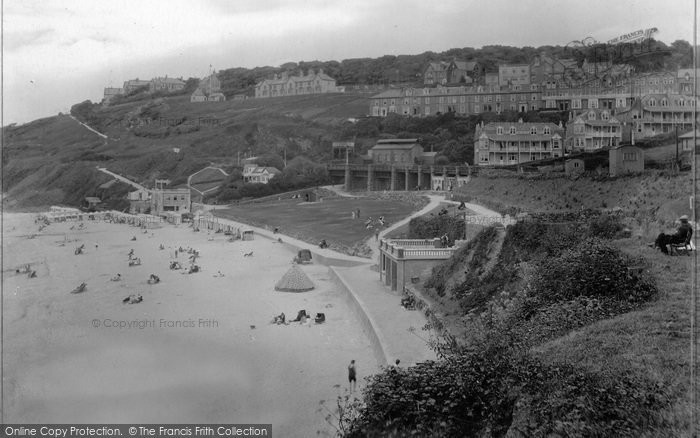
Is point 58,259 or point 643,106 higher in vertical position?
point 643,106

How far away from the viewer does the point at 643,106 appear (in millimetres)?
31531

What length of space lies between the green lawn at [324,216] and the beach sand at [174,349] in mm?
7351

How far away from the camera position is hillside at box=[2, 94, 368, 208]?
71.6 meters

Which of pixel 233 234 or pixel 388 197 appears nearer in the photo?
pixel 233 234

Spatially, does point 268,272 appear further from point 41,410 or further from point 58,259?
point 41,410

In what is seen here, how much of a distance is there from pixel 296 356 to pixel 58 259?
22.0m

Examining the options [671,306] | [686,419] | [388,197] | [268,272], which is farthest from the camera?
[388,197]

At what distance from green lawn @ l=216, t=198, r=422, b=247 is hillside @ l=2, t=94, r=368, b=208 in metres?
23.2

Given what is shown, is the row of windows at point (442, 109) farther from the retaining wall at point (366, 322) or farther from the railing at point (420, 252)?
the retaining wall at point (366, 322)

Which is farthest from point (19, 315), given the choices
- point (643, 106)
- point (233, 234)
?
point (643, 106)

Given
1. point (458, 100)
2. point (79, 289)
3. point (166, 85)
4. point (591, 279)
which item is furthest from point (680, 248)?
point (166, 85)

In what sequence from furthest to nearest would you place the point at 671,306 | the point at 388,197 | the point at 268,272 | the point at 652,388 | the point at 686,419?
the point at 388,197
the point at 268,272
the point at 671,306
the point at 652,388
the point at 686,419

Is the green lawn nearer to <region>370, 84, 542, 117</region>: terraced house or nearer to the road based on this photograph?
<region>370, 84, 542, 117</region>: terraced house

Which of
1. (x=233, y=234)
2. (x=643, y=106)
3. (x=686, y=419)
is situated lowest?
(x=233, y=234)
